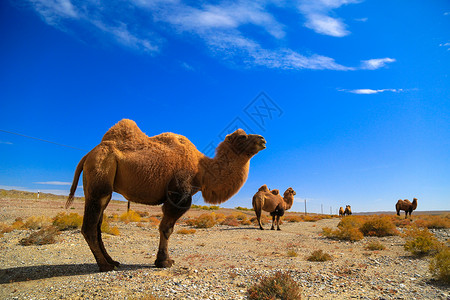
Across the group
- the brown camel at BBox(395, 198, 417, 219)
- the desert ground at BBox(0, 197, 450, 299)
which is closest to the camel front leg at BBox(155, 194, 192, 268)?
the desert ground at BBox(0, 197, 450, 299)

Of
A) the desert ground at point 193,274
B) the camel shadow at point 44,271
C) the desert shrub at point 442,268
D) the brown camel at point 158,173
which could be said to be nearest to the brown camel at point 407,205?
the desert ground at point 193,274

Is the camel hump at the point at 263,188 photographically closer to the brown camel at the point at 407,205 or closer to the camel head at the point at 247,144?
the camel head at the point at 247,144

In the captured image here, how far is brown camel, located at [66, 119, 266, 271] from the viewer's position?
23.8 ft

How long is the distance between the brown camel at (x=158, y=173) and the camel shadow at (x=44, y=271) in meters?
0.56

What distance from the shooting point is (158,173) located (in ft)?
24.5

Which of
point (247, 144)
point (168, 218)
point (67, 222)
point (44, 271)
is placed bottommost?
point (44, 271)

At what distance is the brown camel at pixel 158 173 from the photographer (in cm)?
724

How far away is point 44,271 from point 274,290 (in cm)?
607

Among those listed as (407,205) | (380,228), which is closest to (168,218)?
(380,228)

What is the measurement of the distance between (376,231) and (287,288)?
1472 cm

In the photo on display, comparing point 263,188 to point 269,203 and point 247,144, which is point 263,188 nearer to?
point 269,203

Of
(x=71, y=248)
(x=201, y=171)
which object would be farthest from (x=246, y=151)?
(x=71, y=248)

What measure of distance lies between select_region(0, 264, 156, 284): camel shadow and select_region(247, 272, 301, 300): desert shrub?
11.5ft

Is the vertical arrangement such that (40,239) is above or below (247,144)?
below
